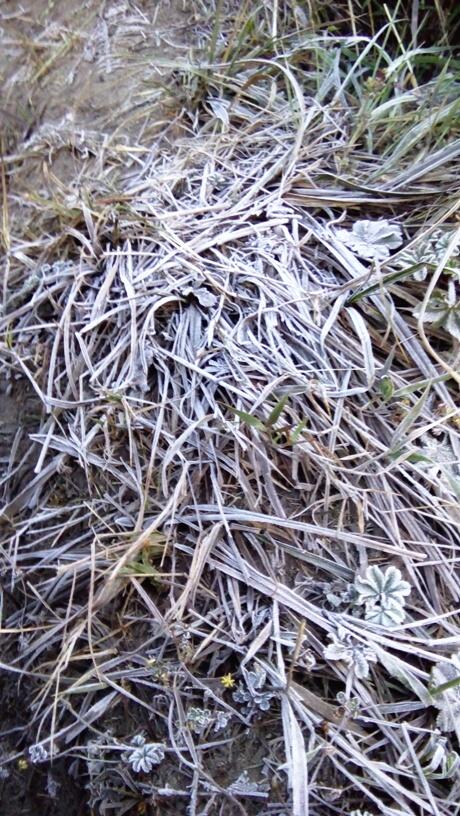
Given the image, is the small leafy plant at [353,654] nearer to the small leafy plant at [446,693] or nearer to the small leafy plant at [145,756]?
the small leafy plant at [446,693]

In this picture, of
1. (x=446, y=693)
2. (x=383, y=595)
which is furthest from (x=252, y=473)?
(x=446, y=693)

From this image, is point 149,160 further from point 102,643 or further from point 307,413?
point 102,643

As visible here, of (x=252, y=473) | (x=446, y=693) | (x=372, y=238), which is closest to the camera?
(x=446, y=693)

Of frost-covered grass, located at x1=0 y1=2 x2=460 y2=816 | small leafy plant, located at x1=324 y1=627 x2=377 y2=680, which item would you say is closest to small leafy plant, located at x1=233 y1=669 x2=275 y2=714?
frost-covered grass, located at x1=0 y1=2 x2=460 y2=816

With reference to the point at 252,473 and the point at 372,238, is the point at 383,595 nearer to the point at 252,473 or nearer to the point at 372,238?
the point at 252,473

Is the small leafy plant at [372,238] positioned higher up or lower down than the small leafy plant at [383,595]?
higher up

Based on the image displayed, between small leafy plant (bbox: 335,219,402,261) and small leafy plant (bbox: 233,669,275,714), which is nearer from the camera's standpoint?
small leafy plant (bbox: 233,669,275,714)

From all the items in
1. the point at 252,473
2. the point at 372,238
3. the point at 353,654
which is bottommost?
the point at 353,654

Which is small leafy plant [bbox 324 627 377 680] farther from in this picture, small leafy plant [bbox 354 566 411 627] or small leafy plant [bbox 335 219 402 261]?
small leafy plant [bbox 335 219 402 261]

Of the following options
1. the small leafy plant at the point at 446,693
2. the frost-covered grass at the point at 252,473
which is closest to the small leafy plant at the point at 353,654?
the frost-covered grass at the point at 252,473

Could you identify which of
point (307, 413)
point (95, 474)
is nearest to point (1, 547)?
point (95, 474)
